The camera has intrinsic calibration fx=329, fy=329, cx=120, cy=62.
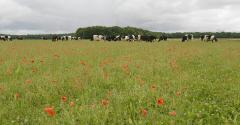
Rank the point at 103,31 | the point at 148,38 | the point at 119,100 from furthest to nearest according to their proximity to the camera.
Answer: the point at 103,31
the point at 148,38
the point at 119,100

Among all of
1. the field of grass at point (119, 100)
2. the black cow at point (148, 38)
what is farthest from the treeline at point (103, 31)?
the field of grass at point (119, 100)

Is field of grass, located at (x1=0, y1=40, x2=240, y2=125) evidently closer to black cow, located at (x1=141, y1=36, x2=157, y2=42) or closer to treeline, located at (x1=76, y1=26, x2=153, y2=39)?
black cow, located at (x1=141, y1=36, x2=157, y2=42)

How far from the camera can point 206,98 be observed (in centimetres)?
759

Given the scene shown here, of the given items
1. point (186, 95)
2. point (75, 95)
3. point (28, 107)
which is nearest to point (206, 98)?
point (186, 95)

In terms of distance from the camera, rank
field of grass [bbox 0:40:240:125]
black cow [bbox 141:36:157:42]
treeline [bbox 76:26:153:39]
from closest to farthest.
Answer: field of grass [bbox 0:40:240:125] → black cow [bbox 141:36:157:42] → treeline [bbox 76:26:153:39]

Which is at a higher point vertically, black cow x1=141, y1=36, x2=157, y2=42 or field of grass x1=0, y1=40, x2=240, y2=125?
field of grass x1=0, y1=40, x2=240, y2=125

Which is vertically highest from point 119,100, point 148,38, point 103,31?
point 119,100

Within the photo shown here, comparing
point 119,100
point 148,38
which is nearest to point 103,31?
point 148,38

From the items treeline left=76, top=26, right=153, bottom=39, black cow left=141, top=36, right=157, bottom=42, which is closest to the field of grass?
black cow left=141, top=36, right=157, bottom=42

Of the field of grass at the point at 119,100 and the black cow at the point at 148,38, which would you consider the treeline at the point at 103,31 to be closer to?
the black cow at the point at 148,38

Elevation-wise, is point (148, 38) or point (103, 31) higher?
point (103, 31)

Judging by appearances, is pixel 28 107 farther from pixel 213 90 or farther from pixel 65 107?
pixel 213 90

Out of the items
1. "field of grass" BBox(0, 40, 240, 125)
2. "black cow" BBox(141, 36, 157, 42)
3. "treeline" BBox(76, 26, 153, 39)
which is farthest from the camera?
"treeline" BBox(76, 26, 153, 39)

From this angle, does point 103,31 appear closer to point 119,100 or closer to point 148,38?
point 148,38
